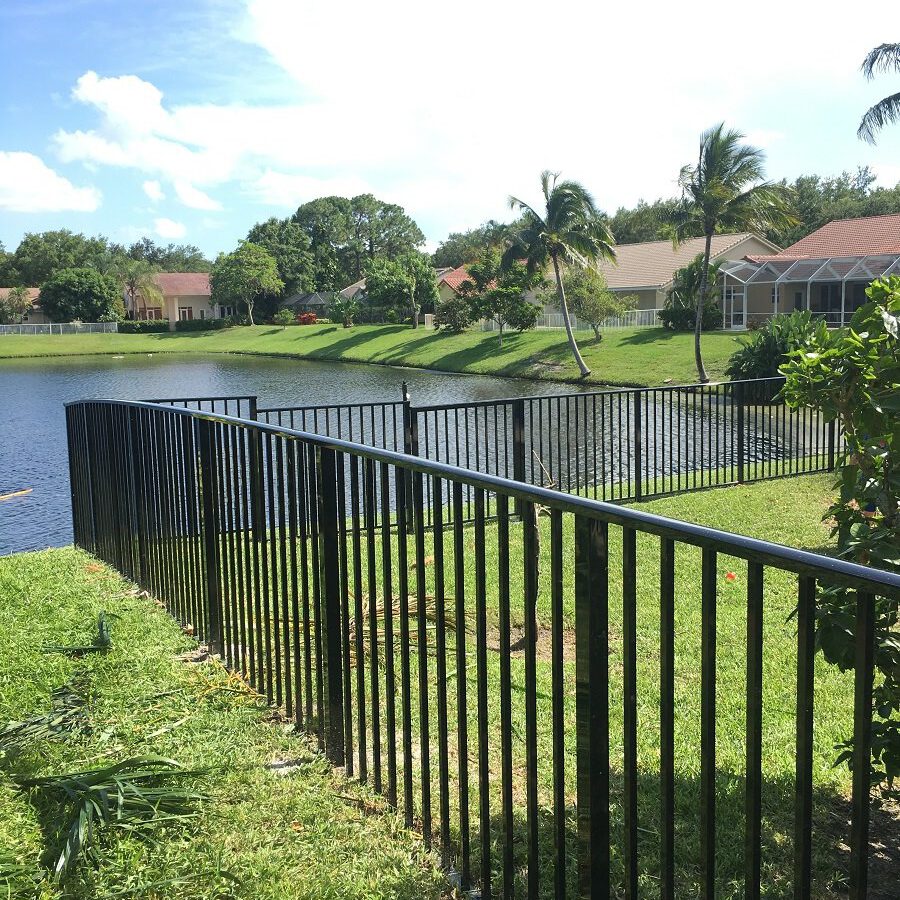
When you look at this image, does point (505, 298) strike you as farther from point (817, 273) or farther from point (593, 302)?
point (817, 273)

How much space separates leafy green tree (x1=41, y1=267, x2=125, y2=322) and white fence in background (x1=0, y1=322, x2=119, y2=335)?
526 cm

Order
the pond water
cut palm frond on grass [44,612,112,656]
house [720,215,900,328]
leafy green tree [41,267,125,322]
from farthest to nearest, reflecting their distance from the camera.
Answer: leafy green tree [41,267,125,322]
house [720,215,900,328]
the pond water
cut palm frond on grass [44,612,112,656]

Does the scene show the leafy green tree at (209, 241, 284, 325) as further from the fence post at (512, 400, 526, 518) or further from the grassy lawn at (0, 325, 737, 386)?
the fence post at (512, 400, 526, 518)

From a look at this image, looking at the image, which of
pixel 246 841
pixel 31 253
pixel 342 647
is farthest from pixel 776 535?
pixel 31 253

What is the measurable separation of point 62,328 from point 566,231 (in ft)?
171

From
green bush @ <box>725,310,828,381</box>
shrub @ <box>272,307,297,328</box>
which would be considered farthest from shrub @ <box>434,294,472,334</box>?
shrub @ <box>272,307,297,328</box>

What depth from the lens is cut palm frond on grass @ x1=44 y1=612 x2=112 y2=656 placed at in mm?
4754

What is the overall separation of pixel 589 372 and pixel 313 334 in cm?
3296

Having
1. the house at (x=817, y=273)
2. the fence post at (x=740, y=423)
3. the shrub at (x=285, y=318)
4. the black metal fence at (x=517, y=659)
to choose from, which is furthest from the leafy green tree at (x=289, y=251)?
the black metal fence at (x=517, y=659)

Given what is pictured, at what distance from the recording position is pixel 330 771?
3.63m

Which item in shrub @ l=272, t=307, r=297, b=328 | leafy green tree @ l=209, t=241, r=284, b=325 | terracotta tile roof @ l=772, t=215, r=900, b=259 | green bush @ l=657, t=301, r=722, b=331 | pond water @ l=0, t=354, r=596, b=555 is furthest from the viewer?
shrub @ l=272, t=307, r=297, b=328

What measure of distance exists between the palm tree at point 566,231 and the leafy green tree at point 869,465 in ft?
107

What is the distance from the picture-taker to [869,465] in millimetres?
3400

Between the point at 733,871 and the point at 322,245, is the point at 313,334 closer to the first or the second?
the point at 322,245
